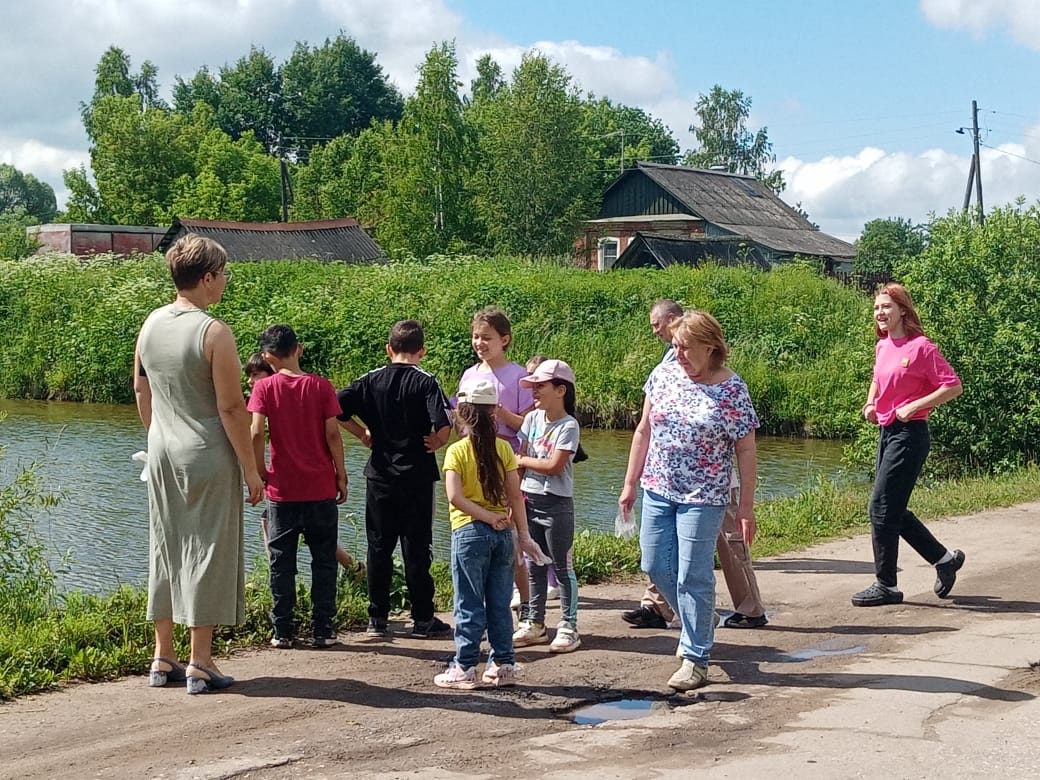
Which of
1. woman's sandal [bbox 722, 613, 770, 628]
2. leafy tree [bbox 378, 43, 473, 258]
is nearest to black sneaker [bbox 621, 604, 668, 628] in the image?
woman's sandal [bbox 722, 613, 770, 628]

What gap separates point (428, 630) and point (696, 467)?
6.94ft

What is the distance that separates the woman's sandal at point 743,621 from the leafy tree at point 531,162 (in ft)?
176

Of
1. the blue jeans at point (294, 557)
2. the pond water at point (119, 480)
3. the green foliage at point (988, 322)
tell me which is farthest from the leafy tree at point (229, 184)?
the blue jeans at point (294, 557)

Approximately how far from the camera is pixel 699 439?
6.59 metres

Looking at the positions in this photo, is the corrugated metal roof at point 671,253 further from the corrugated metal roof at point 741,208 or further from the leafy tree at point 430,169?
the corrugated metal roof at point 741,208

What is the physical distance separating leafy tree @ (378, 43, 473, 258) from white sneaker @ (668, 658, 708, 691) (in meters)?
50.2

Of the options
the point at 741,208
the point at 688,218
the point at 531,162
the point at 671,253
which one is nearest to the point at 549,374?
the point at 671,253

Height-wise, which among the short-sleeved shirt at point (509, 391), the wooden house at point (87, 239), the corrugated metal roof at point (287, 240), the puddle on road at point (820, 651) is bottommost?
the puddle on road at point (820, 651)

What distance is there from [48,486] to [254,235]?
32.5m

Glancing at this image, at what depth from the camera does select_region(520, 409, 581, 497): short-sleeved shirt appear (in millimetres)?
7430

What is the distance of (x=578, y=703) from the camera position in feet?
21.0

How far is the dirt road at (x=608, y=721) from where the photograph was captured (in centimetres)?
532

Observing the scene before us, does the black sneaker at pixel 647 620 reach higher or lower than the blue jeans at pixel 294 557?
lower

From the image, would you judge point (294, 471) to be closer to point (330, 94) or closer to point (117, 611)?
point (117, 611)
